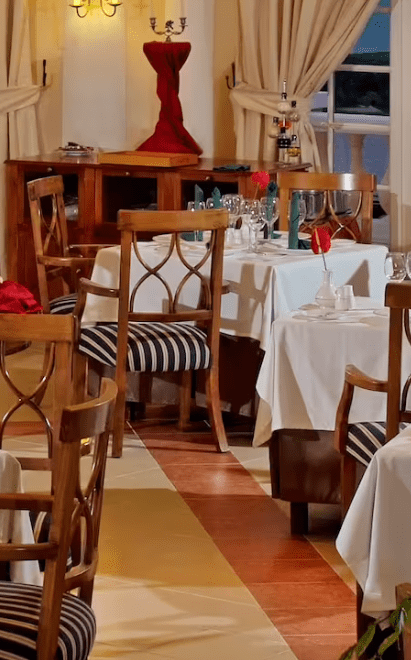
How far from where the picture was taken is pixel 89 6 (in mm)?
7855

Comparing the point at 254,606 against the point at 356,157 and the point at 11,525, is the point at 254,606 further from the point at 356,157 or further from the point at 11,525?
the point at 356,157

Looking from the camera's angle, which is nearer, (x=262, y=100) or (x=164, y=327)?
(x=164, y=327)

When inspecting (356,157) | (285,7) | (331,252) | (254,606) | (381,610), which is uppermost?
(285,7)

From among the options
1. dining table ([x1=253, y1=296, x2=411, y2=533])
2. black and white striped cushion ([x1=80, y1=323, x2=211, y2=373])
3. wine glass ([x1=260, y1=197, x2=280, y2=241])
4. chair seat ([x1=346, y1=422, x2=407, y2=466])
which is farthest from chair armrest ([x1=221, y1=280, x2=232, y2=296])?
chair seat ([x1=346, y1=422, x2=407, y2=466])

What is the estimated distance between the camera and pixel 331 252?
221 inches

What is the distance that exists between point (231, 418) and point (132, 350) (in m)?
0.88

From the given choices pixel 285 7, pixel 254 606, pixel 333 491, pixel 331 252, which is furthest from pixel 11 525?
pixel 285 7

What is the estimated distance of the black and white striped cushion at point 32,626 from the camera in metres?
→ 2.30

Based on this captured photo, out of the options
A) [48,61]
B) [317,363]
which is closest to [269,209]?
[317,363]

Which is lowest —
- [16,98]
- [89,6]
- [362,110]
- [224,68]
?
[362,110]

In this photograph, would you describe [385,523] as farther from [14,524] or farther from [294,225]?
[294,225]

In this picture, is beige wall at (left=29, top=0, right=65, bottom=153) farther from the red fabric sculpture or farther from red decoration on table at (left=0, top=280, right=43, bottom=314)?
red decoration on table at (left=0, top=280, right=43, bottom=314)

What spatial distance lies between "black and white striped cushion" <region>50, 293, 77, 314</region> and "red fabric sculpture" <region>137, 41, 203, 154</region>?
1.87m

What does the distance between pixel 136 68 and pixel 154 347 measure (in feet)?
11.2
